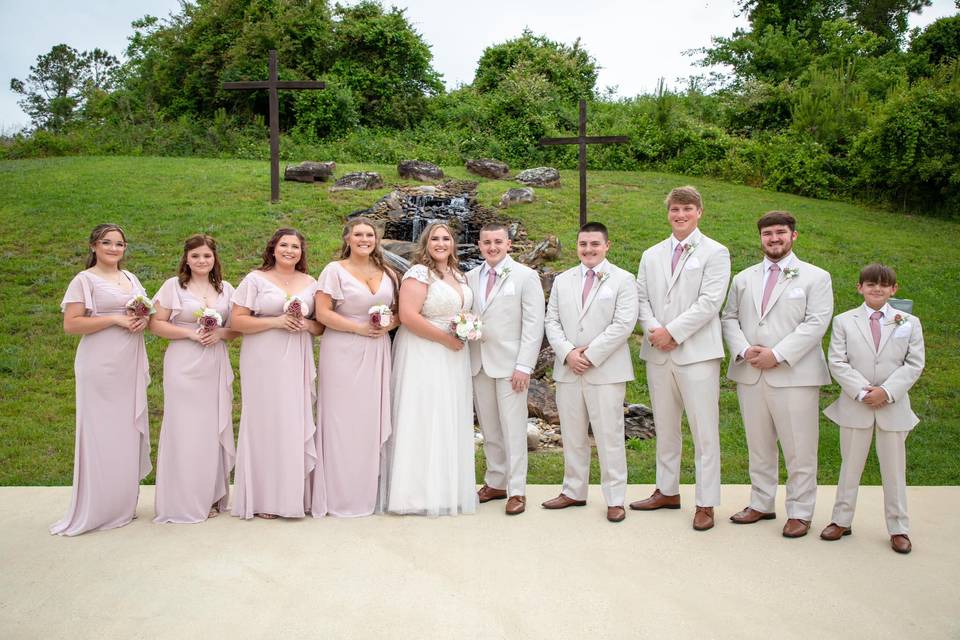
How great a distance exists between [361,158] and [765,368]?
18411 mm

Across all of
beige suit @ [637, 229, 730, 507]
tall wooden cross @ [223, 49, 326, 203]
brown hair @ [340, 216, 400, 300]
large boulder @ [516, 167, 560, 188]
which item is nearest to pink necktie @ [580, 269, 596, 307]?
beige suit @ [637, 229, 730, 507]

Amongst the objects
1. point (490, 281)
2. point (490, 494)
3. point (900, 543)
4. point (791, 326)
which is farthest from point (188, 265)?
point (900, 543)

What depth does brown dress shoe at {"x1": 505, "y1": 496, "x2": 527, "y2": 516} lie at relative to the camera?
567 centimetres

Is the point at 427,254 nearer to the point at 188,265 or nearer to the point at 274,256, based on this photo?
the point at 274,256

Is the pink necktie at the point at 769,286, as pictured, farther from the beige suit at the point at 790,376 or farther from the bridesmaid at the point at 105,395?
the bridesmaid at the point at 105,395

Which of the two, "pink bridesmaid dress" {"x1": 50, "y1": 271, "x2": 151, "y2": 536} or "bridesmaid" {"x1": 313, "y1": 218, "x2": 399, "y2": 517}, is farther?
"bridesmaid" {"x1": 313, "y1": 218, "x2": 399, "y2": 517}

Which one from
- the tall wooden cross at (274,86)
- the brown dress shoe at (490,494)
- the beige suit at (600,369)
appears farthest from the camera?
the tall wooden cross at (274,86)

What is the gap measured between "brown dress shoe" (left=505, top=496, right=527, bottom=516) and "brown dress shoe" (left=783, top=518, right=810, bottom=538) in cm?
183

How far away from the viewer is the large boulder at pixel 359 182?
17.4 meters

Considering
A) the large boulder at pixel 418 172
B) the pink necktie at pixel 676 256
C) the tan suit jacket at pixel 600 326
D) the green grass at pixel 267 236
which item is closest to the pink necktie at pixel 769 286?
the pink necktie at pixel 676 256

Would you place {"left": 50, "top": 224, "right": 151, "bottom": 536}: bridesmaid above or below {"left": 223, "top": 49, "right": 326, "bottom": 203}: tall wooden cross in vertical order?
below

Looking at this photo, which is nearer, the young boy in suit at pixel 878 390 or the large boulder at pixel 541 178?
the young boy in suit at pixel 878 390

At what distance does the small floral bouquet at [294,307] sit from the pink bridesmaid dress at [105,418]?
3.59 feet

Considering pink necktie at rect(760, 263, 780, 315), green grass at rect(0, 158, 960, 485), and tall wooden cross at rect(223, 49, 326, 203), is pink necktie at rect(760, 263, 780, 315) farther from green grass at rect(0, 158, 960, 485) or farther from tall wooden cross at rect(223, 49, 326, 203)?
tall wooden cross at rect(223, 49, 326, 203)
